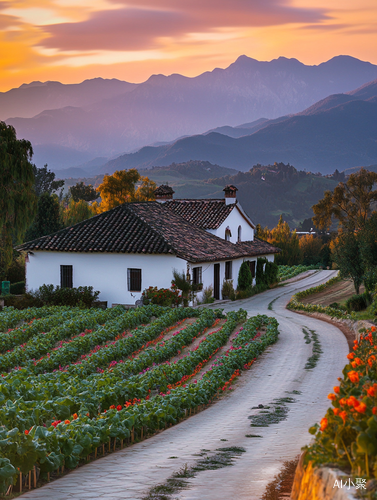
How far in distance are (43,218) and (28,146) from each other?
58.9ft

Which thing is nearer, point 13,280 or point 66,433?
point 66,433

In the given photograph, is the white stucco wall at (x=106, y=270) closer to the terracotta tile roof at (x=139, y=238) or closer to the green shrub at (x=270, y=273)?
the terracotta tile roof at (x=139, y=238)

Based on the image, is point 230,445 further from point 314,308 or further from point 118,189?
point 118,189

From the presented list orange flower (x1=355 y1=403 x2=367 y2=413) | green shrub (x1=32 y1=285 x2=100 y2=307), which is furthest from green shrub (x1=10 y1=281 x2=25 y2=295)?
orange flower (x1=355 y1=403 x2=367 y2=413)

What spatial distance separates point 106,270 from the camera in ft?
102

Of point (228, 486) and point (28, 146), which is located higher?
point (28, 146)

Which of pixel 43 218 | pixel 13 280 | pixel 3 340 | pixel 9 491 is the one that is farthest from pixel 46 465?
pixel 43 218

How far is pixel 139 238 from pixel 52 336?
12679mm

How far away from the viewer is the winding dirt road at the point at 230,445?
6602 millimetres

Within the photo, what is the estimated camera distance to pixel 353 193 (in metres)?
67.5

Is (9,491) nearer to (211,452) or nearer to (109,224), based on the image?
(211,452)

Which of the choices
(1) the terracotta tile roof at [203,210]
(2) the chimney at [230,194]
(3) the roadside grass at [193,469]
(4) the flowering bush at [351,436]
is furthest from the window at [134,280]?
(4) the flowering bush at [351,436]

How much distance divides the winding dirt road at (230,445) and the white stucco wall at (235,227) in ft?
76.2

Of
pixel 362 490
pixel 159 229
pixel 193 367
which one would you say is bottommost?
pixel 193 367
